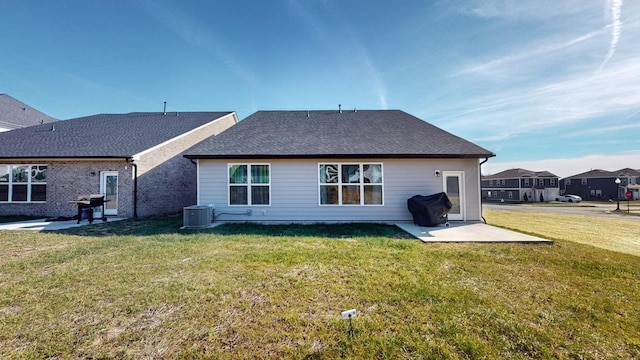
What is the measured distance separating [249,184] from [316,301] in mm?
6964

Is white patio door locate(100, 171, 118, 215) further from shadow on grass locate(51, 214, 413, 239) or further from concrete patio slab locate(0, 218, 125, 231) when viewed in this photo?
shadow on grass locate(51, 214, 413, 239)

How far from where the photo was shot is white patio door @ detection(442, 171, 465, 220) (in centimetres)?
952

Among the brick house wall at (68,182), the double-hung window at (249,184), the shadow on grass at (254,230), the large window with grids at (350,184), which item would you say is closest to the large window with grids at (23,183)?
the brick house wall at (68,182)

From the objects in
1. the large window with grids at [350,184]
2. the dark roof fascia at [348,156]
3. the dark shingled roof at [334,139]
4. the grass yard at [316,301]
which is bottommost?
the grass yard at [316,301]

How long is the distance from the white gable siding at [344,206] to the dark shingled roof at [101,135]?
5.72m

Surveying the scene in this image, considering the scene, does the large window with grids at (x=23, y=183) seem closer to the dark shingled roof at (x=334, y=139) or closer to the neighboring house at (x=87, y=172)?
the neighboring house at (x=87, y=172)

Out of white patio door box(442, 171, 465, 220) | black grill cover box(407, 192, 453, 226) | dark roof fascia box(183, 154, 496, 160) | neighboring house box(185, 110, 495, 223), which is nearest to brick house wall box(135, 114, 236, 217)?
neighboring house box(185, 110, 495, 223)

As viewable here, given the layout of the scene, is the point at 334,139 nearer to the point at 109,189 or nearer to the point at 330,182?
the point at 330,182

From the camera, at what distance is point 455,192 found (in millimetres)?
9547

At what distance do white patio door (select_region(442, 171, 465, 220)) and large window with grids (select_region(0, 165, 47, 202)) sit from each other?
57.0 feet

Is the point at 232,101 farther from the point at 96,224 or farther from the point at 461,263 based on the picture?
the point at 461,263

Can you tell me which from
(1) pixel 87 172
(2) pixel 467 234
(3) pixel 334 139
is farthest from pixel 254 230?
(1) pixel 87 172

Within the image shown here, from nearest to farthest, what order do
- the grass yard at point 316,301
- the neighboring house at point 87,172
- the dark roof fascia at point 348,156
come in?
1. the grass yard at point 316,301
2. the dark roof fascia at point 348,156
3. the neighboring house at point 87,172

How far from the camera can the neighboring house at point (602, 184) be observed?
40406 mm
